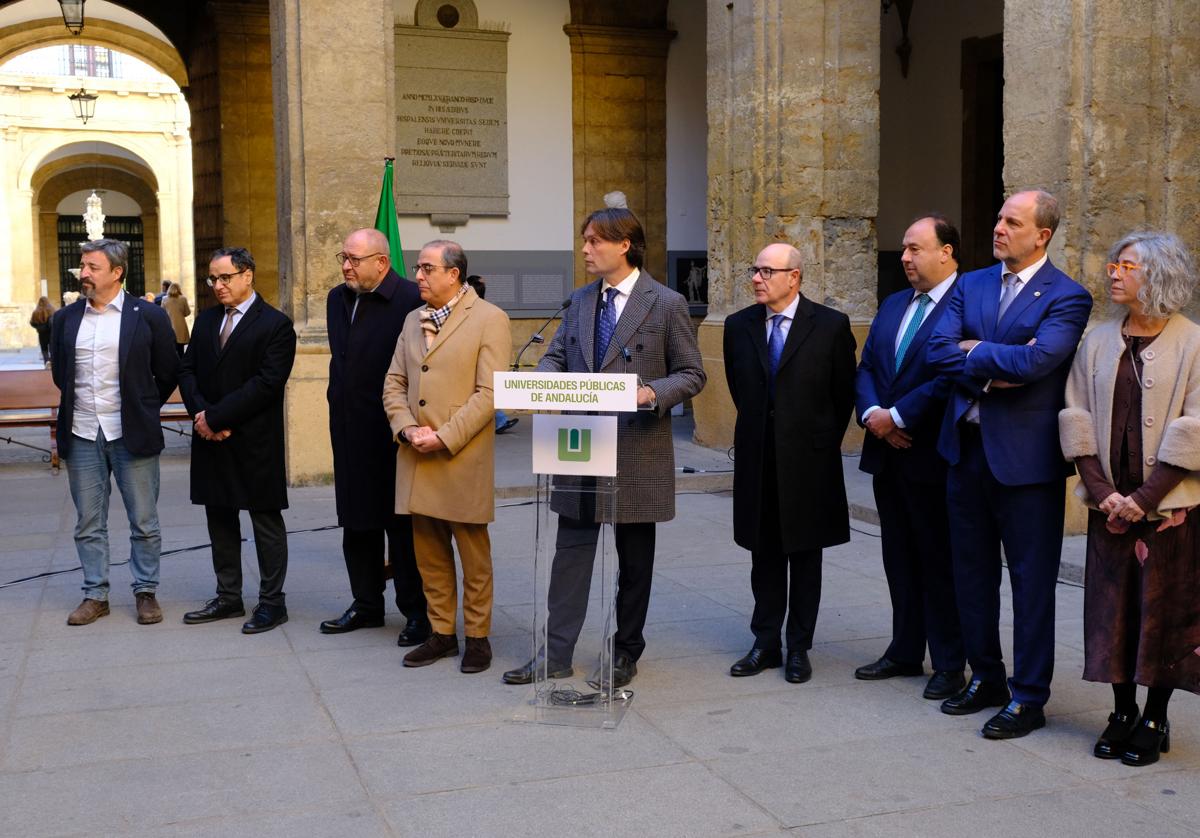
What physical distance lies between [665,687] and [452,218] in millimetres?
10471

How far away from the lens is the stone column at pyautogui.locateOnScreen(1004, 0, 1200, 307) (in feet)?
24.4

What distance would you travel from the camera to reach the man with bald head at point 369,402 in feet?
19.3

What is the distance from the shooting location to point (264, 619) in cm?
619

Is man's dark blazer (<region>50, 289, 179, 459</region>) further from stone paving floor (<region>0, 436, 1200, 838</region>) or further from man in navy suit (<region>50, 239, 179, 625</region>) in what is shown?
stone paving floor (<region>0, 436, 1200, 838</region>)

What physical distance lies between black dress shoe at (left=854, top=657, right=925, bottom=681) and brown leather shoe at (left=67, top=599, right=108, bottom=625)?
3555mm

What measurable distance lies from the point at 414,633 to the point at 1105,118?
472 centimetres

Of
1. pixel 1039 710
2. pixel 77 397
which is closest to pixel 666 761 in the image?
pixel 1039 710

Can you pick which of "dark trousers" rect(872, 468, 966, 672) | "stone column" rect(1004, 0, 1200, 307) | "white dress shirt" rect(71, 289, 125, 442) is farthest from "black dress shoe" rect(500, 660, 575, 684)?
"stone column" rect(1004, 0, 1200, 307)

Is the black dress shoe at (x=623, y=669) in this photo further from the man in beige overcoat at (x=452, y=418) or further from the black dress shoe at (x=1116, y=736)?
the black dress shoe at (x=1116, y=736)

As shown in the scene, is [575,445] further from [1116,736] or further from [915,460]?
[1116,736]

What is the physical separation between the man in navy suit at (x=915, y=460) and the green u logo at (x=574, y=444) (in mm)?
1113

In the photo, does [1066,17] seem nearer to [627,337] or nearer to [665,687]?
[627,337]

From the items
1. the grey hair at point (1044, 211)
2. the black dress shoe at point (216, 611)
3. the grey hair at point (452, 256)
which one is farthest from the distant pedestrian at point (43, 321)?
the grey hair at point (1044, 211)

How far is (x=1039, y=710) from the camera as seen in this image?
467 centimetres
